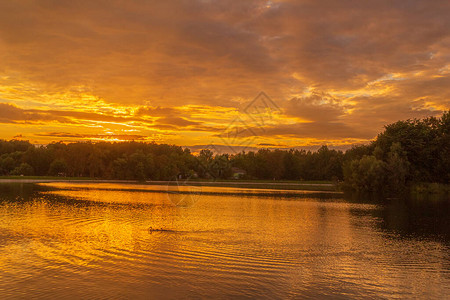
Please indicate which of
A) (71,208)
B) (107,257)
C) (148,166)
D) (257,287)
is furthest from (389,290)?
(148,166)

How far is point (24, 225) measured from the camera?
2602cm

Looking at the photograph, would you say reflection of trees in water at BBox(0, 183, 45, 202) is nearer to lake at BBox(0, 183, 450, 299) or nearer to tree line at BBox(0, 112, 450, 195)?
lake at BBox(0, 183, 450, 299)

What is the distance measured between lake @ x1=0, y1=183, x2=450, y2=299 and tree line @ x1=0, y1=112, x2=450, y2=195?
67.3 m

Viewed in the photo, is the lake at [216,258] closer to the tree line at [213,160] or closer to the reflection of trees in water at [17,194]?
the reflection of trees in water at [17,194]

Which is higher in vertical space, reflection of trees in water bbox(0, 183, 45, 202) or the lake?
reflection of trees in water bbox(0, 183, 45, 202)

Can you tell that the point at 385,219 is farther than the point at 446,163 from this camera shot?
No

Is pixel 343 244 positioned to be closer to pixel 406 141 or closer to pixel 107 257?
pixel 107 257

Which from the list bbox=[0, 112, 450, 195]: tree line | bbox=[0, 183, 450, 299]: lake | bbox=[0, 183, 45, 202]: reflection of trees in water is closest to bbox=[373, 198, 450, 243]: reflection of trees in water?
bbox=[0, 183, 450, 299]: lake

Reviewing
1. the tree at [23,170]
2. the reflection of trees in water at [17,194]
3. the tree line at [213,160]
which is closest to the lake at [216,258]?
the reflection of trees in water at [17,194]

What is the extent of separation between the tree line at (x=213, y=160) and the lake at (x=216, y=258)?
67.3 meters

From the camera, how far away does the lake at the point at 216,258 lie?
1366cm

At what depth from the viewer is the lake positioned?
538 inches

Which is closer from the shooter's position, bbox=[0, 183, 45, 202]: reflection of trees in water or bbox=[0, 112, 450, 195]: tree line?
bbox=[0, 183, 45, 202]: reflection of trees in water

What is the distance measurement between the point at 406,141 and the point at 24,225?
87.2 metres
